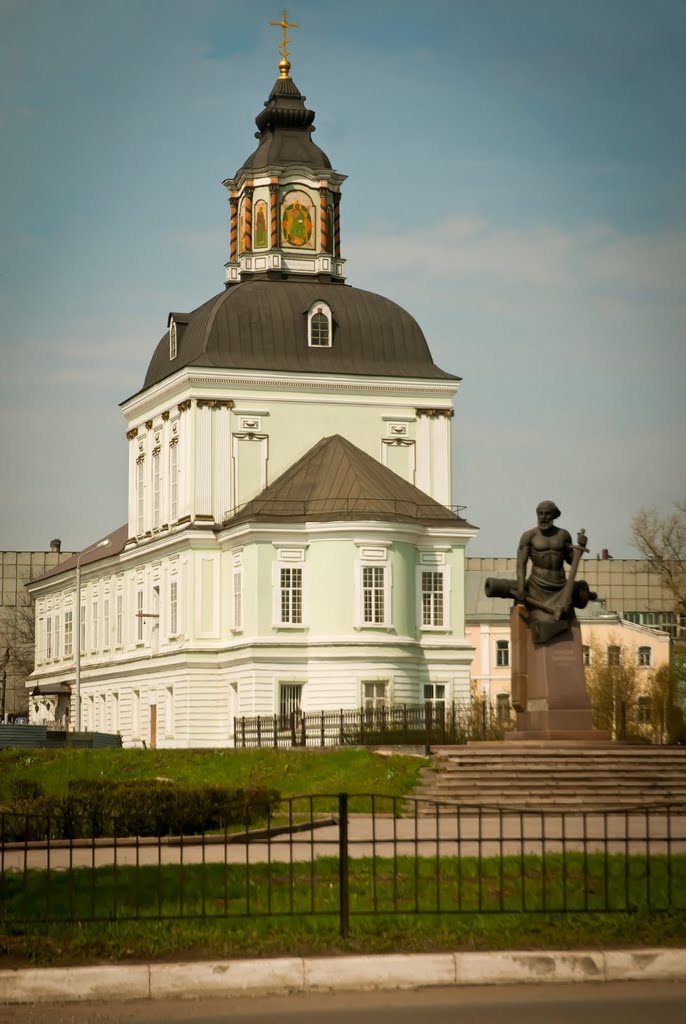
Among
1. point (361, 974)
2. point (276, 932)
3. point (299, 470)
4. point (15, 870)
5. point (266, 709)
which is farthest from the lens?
point (299, 470)

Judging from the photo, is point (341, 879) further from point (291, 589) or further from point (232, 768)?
point (291, 589)

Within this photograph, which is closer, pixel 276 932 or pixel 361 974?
pixel 361 974

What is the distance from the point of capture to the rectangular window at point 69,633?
83.5 metres

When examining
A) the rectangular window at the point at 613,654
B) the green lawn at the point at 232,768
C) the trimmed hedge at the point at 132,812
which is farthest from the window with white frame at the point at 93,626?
the trimmed hedge at the point at 132,812

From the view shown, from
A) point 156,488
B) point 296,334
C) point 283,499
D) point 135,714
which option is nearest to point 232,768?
Result: point 283,499

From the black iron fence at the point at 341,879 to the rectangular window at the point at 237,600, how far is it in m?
42.8

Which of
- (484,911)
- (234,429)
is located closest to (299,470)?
(234,429)

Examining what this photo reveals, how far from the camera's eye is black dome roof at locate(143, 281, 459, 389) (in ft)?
225

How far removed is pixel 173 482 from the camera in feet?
230

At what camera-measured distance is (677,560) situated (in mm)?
70125

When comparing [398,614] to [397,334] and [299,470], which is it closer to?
[299,470]

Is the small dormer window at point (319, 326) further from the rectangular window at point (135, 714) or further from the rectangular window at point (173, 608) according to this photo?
the rectangular window at point (135, 714)

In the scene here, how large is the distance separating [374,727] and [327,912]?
38.5m

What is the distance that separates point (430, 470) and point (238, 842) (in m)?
49.2
